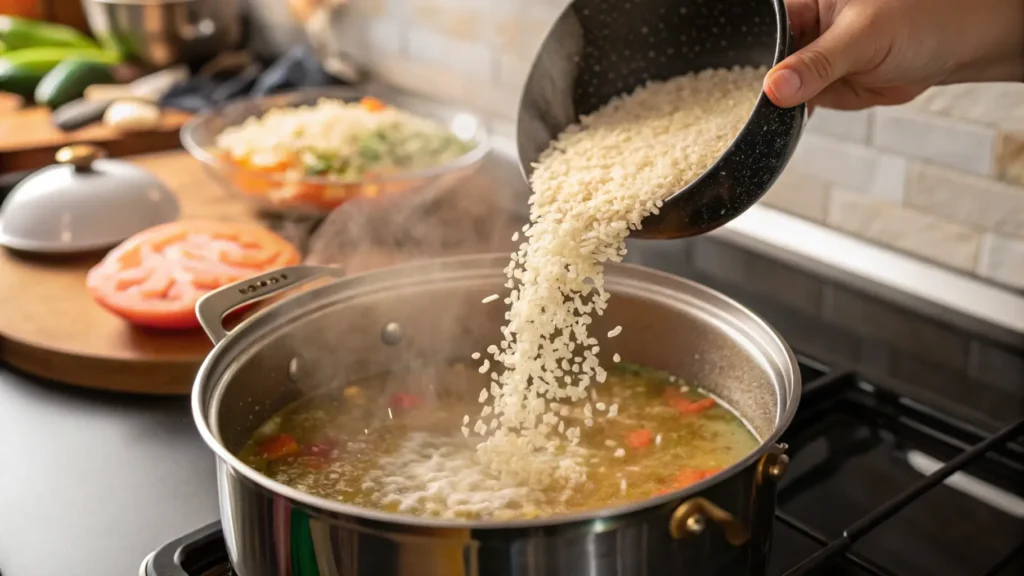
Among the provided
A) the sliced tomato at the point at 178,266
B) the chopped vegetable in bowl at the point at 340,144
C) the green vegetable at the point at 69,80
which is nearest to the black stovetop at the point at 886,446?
the sliced tomato at the point at 178,266

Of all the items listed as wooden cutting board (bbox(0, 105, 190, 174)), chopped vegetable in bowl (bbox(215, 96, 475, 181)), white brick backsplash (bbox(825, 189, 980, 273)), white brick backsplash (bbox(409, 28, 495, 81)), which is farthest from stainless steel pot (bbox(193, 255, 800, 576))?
wooden cutting board (bbox(0, 105, 190, 174))

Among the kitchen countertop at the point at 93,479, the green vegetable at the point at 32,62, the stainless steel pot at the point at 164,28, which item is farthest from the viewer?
the stainless steel pot at the point at 164,28

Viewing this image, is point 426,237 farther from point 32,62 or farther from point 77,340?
point 32,62

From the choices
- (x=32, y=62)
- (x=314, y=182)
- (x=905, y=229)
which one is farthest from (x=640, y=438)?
(x=32, y=62)

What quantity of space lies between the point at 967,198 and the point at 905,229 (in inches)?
4.4

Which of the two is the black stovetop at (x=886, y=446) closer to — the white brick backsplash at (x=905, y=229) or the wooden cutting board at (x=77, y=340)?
the white brick backsplash at (x=905, y=229)

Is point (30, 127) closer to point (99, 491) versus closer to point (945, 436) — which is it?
point (99, 491)

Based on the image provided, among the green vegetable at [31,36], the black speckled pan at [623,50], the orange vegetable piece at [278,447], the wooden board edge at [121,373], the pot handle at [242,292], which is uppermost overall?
the black speckled pan at [623,50]

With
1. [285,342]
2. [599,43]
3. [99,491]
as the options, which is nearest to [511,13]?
[599,43]

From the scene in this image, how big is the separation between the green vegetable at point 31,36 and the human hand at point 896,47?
2477 millimetres

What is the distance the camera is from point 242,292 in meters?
1.16

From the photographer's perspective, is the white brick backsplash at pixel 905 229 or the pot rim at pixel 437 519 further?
the white brick backsplash at pixel 905 229

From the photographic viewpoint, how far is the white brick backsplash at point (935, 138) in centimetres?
141

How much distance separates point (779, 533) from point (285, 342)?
578 millimetres
